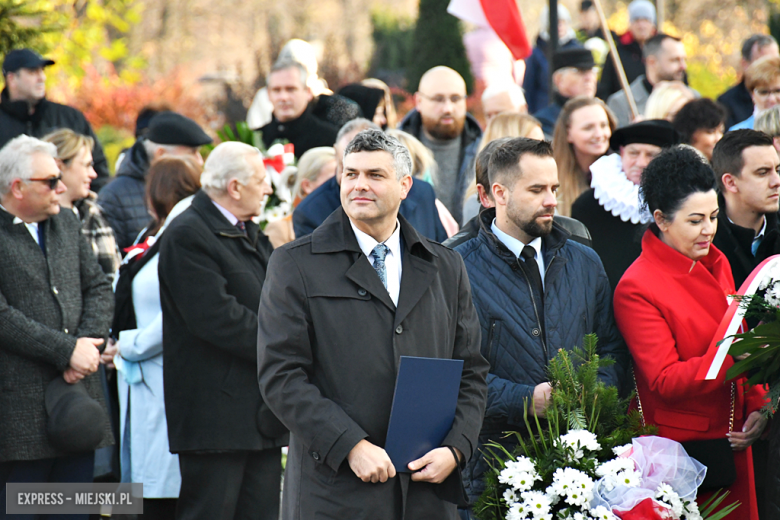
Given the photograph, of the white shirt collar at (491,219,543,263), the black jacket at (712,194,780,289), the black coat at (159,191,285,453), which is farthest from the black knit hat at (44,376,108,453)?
the black jacket at (712,194,780,289)

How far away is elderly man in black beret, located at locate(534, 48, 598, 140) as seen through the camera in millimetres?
7711

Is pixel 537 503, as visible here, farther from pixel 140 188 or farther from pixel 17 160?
pixel 140 188

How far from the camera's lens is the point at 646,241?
3.94m

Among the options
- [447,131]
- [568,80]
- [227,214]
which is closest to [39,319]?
[227,214]

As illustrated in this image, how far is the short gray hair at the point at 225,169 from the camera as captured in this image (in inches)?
188

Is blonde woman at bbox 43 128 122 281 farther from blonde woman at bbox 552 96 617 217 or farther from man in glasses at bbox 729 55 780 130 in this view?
man in glasses at bbox 729 55 780 130

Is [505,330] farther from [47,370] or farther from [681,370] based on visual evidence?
[47,370]

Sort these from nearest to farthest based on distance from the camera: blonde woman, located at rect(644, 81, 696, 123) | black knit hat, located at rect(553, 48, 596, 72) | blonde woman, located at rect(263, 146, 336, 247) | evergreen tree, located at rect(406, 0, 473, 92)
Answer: blonde woman, located at rect(263, 146, 336, 247), blonde woman, located at rect(644, 81, 696, 123), black knit hat, located at rect(553, 48, 596, 72), evergreen tree, located at rect(406, 0, 473, 92)

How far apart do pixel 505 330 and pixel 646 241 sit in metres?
0.75

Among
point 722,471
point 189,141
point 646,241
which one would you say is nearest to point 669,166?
point 646,241

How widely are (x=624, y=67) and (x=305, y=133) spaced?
4.72m

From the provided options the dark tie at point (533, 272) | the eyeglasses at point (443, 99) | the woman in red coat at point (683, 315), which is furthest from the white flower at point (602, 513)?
the eyeglasses at point (443, 99)

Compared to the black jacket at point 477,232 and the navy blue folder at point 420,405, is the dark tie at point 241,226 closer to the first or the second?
the black jacket at point 477,232

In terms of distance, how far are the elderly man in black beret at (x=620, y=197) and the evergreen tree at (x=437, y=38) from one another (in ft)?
38.1
